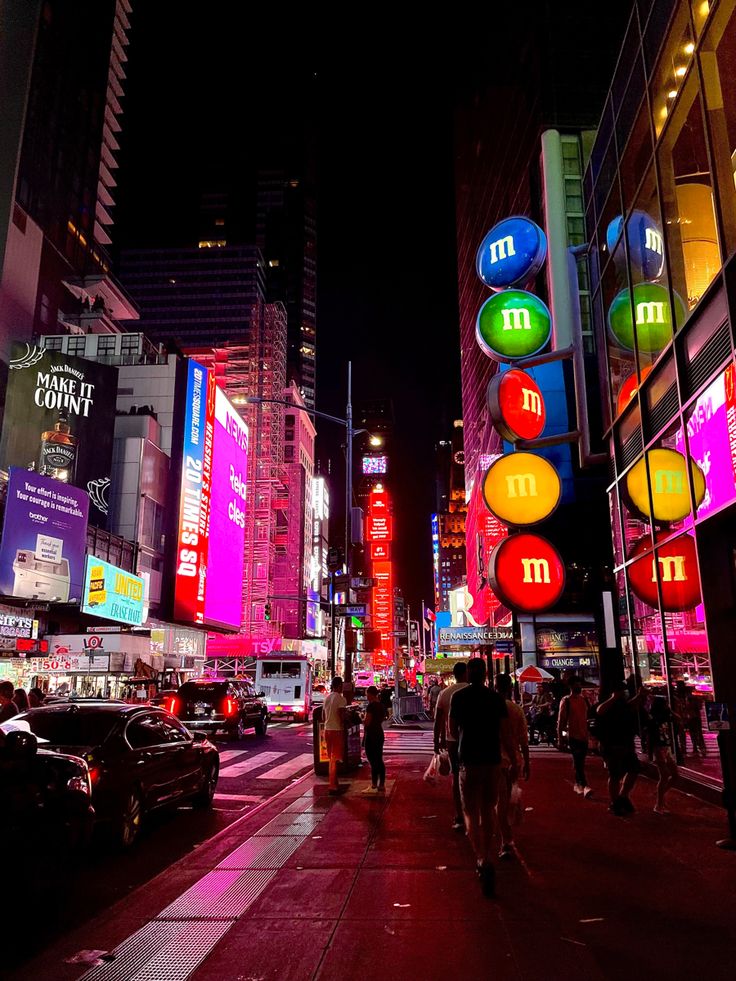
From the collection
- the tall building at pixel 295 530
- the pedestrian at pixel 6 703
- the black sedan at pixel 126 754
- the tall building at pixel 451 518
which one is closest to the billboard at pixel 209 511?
the tall building at pixel 295 530

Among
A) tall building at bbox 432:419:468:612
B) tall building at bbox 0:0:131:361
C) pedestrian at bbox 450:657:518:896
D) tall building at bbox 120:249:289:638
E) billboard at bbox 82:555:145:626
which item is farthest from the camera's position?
tall building at bbox 432:419:468:612

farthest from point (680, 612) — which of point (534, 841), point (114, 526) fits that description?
point (114, 526)

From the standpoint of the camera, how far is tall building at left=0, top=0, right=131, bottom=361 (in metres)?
49.6

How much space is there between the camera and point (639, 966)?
4.34 m

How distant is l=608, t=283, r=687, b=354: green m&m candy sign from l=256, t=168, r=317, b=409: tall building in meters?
146

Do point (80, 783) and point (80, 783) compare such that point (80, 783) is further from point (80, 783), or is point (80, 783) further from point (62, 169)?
point (62, 169)

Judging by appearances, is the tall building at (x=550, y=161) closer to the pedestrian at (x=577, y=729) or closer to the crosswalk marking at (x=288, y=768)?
the pedestrian at (x=577, y=729)

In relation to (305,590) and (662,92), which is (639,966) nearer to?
(662,92)

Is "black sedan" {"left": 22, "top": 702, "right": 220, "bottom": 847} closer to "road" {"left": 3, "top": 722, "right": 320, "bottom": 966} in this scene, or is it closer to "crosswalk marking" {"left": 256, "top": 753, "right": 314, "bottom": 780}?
"road" {"left": 3, "top": 722, "right": 320, "bottom": 966}

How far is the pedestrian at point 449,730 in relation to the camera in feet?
26.8

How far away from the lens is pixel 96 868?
7461 millimetres

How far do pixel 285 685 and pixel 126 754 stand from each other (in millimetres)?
25237

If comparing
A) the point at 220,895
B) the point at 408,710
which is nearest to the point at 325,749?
the point at 220,895

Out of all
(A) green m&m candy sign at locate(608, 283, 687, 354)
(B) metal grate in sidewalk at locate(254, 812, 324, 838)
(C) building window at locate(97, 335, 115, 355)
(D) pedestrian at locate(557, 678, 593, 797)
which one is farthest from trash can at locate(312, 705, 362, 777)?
(C) building window at locate(97, 335, 115, 355)
